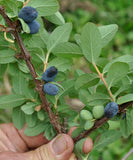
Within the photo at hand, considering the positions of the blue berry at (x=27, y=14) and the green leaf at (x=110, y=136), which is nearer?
the blue berry at (x=27, y=14)

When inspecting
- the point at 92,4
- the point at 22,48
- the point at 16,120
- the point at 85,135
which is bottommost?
the point at 92,4

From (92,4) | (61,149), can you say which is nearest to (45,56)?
(61,149)

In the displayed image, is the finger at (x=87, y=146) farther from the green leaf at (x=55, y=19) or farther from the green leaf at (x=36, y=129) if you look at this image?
the green leaf at (x=55, y=19)

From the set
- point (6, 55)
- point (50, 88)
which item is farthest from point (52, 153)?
point (6, 55)

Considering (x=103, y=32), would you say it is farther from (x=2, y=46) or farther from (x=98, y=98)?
(x=2, y=46)

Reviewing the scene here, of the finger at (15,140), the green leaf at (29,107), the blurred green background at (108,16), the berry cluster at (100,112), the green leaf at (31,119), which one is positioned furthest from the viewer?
the blurred green background at (108,16)

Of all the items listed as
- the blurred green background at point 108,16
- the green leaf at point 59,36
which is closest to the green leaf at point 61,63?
the green leaf at point 59,36
